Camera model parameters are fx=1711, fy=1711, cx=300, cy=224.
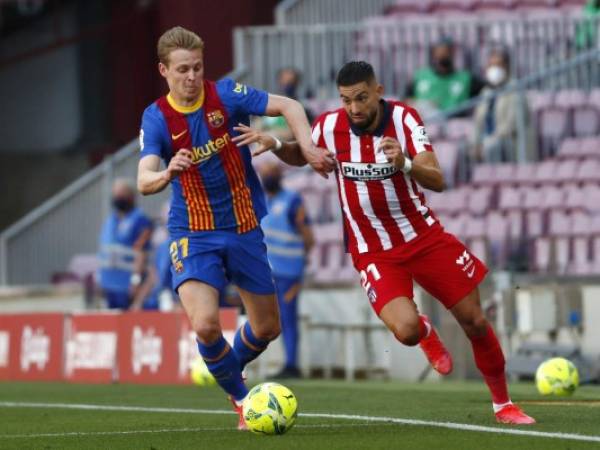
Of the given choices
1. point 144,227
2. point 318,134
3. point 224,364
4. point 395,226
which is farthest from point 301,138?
point 144,227

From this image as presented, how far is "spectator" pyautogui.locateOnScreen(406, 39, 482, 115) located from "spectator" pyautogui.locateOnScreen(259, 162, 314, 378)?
426cm

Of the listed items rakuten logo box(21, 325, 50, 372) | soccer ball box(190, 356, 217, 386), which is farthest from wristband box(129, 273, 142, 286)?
soccer ball box(190, 356, 217, 386)

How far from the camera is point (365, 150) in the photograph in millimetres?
10195

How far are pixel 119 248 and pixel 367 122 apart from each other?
32.3 ft

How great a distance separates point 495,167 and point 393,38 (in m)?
3.62

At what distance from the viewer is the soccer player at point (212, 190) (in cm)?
994

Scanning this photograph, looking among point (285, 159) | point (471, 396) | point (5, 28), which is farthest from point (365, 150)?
point (5, 28)

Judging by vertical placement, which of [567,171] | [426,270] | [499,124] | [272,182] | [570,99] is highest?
[570,99]

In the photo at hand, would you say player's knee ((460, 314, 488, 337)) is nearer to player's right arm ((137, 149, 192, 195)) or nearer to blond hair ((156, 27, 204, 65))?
player's right arm ((137, 149, 192, 195))

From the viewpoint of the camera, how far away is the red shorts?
1006 cm

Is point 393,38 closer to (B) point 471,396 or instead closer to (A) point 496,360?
(B) point 471,396

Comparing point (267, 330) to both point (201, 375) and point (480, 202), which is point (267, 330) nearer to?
point (201, 375)

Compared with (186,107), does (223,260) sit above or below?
below

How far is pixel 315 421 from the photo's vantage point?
10.5 m
